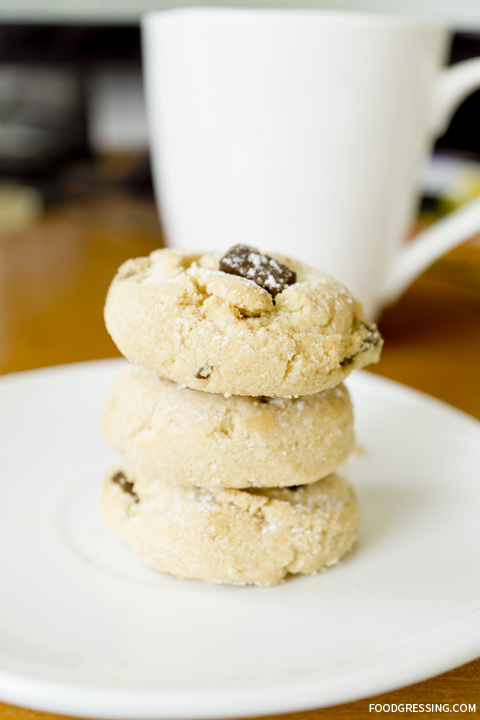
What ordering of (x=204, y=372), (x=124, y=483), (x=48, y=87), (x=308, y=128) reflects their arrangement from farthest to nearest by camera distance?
(x=48, y=87) → (x=308, y=128) → (x=124, y=483) → (x=204, y=372)

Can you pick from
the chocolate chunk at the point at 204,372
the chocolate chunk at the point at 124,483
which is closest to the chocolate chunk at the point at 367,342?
the chocolate chunk at the point at 204,372

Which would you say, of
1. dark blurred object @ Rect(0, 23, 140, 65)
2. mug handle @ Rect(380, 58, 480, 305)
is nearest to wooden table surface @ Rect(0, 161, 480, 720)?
mug handle @ Rect(380, 58, 480, 305)

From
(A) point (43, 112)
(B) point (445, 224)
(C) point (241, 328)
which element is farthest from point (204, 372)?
(A) point (43, 112)

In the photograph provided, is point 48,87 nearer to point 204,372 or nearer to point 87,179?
point 87,179

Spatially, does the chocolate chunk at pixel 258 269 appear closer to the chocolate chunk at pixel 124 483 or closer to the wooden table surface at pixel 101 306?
the chocolate chunk at pixel 124 483

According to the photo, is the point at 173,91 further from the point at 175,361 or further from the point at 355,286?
the point at 175,361

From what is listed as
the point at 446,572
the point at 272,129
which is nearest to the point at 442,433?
the point at 446,572

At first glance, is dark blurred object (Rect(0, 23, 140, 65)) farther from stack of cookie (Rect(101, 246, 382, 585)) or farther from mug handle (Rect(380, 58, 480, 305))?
stack of cookie (Rect(101, 246, 382, 585))
